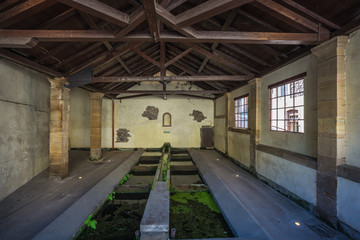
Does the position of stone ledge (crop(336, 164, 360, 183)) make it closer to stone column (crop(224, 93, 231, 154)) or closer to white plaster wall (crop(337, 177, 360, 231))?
white plaster wall (crop(337, 177, 360, 231))

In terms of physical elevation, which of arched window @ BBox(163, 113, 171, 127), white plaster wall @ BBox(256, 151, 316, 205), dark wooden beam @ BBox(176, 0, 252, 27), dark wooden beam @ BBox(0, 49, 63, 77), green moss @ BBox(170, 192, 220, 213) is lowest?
green moss @ BBox(170, 192, 220, 213)

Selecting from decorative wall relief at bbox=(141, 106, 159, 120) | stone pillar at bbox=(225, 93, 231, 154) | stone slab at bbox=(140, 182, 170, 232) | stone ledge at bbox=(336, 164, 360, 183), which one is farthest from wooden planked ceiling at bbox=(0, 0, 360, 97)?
decorative wall relief at bbox=(141, 106, 159, 120)

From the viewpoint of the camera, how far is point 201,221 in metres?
3.54

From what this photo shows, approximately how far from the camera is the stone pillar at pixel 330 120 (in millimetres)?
2854

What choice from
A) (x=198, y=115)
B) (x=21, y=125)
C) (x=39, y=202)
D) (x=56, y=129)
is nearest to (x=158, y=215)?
(x=39, y=202)

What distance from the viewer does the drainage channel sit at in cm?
260

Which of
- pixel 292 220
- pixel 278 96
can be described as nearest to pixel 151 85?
pixel 278 96

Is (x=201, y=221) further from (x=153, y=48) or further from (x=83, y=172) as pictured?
(x=153, y=48)

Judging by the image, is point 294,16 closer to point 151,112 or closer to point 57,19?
point 57,19

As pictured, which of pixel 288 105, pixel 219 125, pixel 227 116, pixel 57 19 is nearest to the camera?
pixel 57 19

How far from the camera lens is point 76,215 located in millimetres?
→ 3195

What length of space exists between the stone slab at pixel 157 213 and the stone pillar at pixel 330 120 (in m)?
2.90

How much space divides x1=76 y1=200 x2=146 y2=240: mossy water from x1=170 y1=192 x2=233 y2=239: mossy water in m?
0.81

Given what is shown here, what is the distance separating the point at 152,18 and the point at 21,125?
4.64 m
